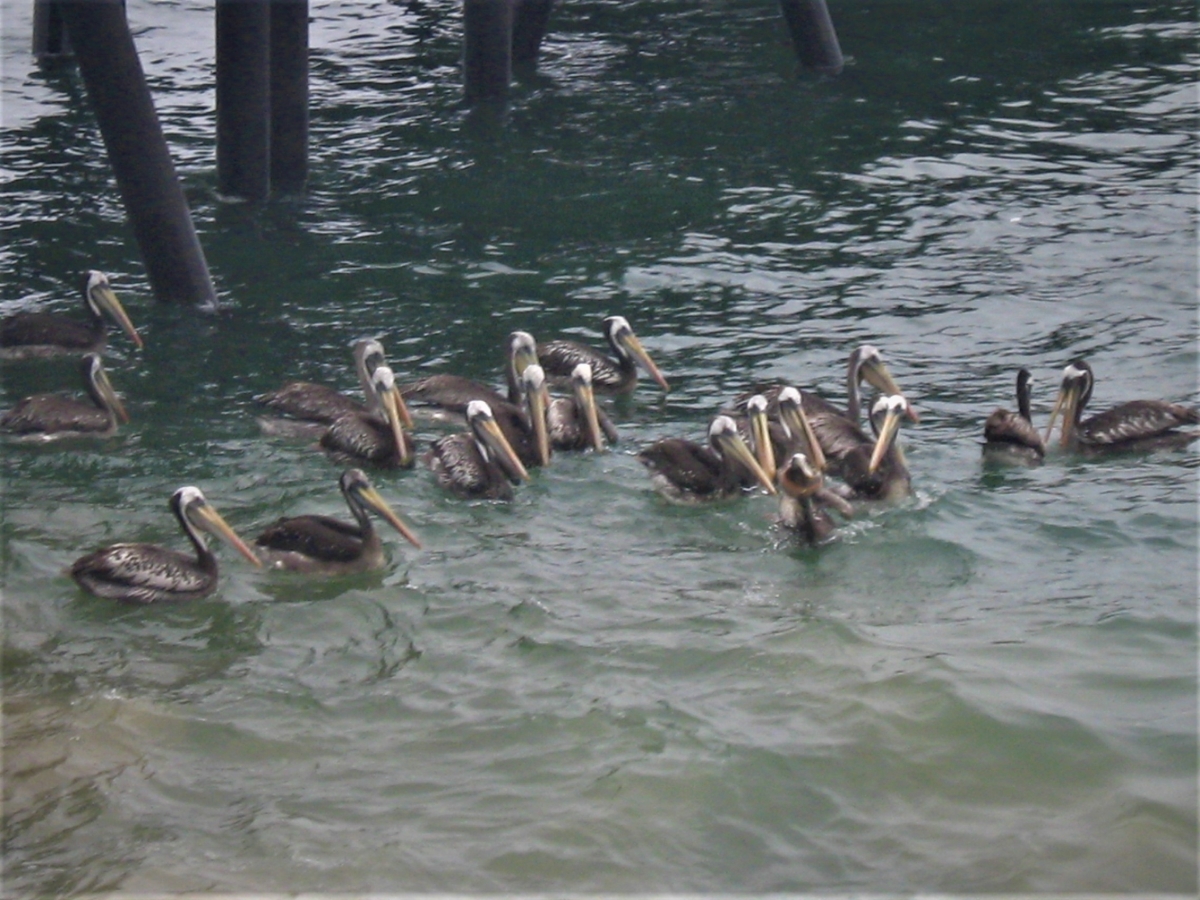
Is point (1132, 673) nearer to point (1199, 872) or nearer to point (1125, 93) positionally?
point (1199, 872)

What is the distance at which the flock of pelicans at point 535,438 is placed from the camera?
9383mm

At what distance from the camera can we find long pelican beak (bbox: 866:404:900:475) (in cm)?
1025

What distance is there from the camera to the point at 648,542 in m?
9.84

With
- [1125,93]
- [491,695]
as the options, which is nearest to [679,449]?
[491,695]

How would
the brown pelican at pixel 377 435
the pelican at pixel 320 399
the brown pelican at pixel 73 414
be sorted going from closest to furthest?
the brown pelican at pixel 377 435, the brown pelican at pixel 73 414, the pelican at pixel 320 399

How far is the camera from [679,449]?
34.2 ft

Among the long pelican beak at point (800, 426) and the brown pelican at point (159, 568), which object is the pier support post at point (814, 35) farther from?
the brown pelican at point (159, 568)

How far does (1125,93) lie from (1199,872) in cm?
1323

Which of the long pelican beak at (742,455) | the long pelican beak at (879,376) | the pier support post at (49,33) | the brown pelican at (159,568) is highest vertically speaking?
the pier support post at (49,33)

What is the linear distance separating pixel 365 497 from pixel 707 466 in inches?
84.1

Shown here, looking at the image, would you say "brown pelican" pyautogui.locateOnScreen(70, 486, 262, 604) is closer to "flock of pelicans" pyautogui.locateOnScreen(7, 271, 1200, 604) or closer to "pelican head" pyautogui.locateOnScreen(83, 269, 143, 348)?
"flock of pelicans" pyautogui.locateOnScreen(7, 271, 1200, 604)

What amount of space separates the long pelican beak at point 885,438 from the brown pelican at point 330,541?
9.95 feet

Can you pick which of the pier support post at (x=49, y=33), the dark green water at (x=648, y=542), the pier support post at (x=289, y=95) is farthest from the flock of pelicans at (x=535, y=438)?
the pier support post at (x=49, y=33)

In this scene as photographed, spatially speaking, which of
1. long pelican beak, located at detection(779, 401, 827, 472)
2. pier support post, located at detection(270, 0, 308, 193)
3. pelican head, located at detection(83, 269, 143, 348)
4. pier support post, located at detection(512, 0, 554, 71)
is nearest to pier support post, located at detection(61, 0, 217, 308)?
pelican head, located at detection(83, 269, 143, 348)
